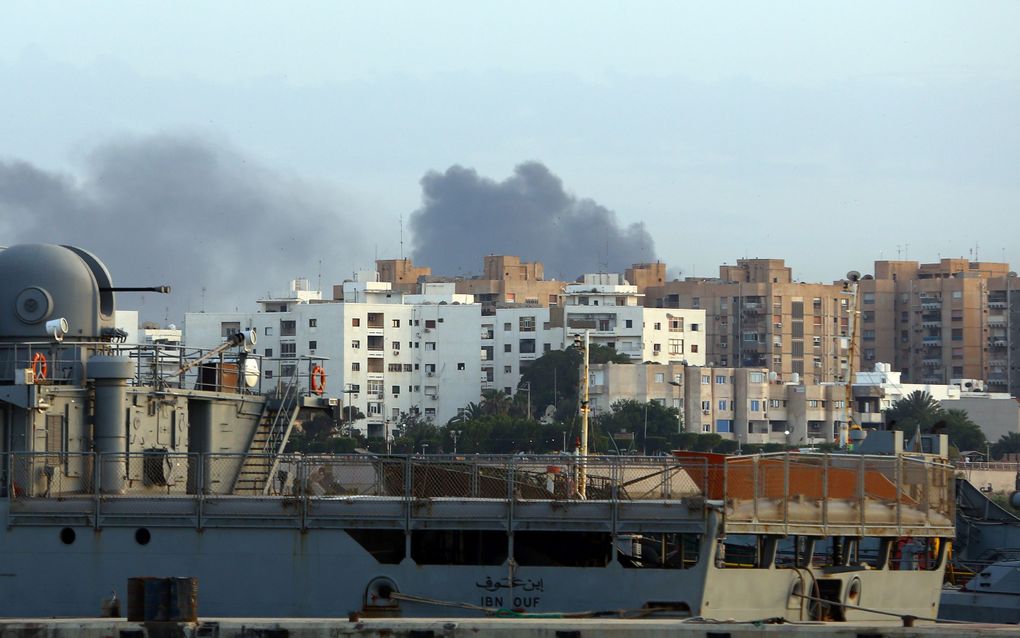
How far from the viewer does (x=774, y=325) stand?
175 meters

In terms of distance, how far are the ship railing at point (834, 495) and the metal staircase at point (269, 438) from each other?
8.78 metres

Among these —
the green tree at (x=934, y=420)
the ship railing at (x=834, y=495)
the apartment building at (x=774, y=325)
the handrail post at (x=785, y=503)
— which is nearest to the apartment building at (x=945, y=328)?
the apartment building at (x=774, y=325)

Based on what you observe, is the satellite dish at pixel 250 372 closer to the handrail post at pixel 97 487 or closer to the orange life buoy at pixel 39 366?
the orange life buoy at pixel 39 366

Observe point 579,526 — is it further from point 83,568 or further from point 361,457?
point 83,568

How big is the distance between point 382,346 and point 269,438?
339ft

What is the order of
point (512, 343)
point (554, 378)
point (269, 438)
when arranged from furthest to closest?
point (512, 343) < point (554, 378) < point (269, 438)

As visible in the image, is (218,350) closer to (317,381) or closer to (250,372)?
(250,372)

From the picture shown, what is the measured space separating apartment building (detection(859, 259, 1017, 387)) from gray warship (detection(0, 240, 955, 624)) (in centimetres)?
16260

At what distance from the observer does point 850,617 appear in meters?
29.7

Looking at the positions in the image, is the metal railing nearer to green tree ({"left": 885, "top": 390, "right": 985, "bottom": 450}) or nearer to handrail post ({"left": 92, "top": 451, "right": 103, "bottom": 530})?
handrail post ({"left": 92, "top": 451, "right": 103, "bottom": 530})

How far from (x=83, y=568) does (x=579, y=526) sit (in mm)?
8123

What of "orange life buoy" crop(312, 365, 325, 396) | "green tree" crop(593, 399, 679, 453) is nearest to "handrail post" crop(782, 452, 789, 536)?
"orange life buoy" crop(312, 365, 325, 396)

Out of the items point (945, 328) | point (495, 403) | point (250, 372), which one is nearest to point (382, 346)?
point (495, 403)

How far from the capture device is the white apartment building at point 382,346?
439ft
